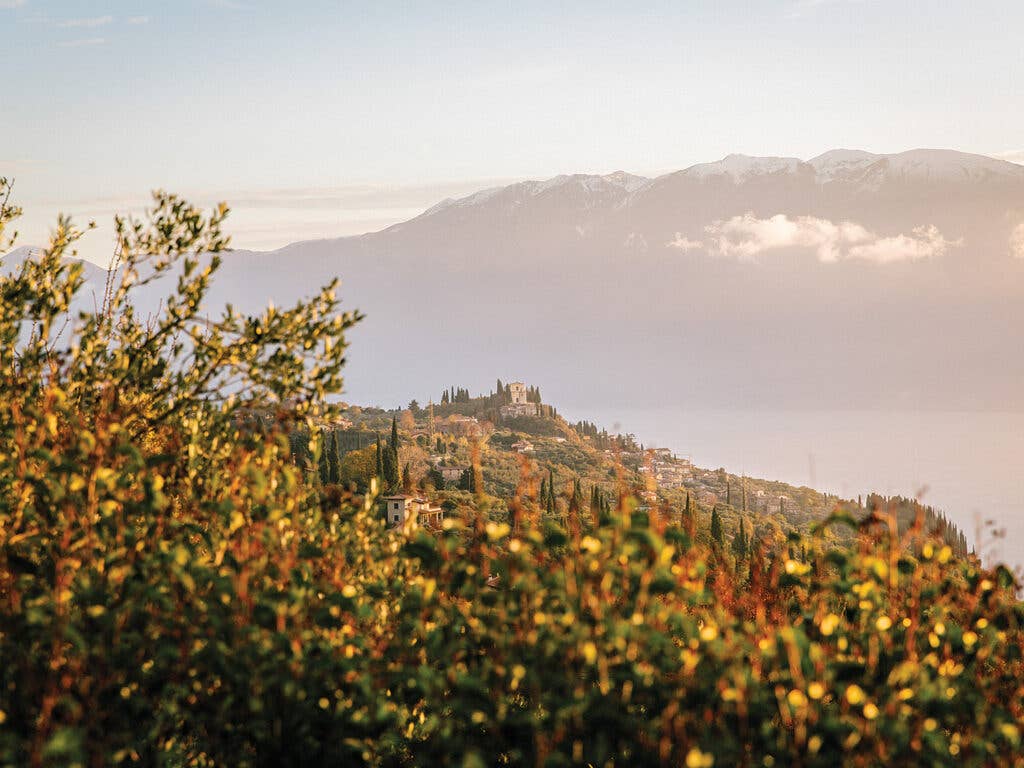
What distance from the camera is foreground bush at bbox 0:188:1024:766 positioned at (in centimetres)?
473

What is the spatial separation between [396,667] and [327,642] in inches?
21.0

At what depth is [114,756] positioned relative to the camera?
16.2 ft

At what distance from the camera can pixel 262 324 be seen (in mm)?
11062

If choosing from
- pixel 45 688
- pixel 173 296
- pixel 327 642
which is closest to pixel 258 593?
pixel 327 642

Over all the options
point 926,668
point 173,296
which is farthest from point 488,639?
point 173,296

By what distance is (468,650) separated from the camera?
17.7 feet

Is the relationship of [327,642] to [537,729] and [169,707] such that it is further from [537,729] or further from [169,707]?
[537,729]

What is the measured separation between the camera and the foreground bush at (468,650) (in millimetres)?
4730

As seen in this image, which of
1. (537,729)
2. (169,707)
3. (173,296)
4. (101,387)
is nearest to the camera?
(537,729)

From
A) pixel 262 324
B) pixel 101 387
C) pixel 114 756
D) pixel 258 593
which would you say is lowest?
pixel 114 756

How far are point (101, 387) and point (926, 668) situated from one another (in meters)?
9.36

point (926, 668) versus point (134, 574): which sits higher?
point (134, 574)

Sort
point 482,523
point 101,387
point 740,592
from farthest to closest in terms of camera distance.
A: point 101,387 < point 740,592 < point 482,523

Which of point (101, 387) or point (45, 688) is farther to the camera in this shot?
point (101, 387)
